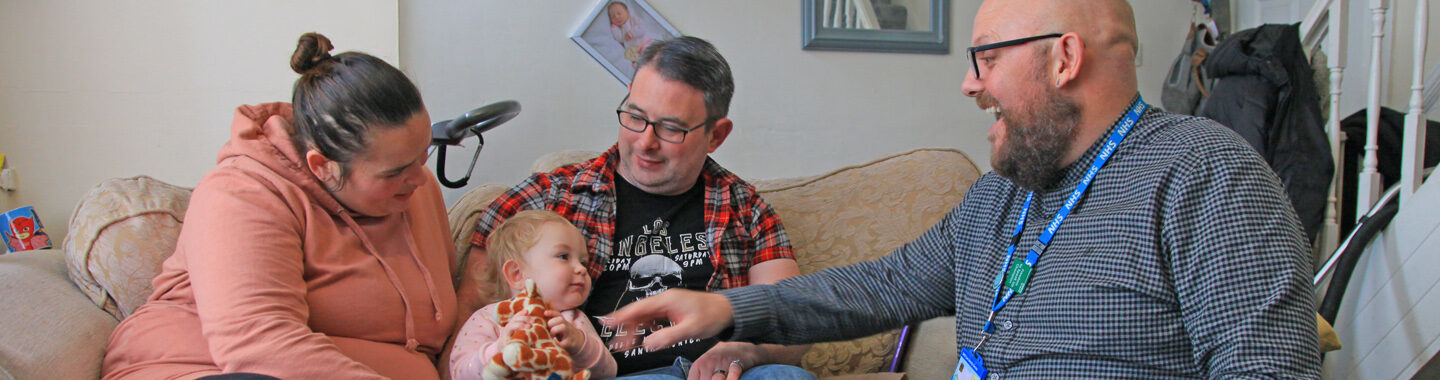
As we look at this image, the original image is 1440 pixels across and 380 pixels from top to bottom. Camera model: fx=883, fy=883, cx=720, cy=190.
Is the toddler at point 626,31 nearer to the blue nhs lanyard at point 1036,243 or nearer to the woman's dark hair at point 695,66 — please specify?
the woman's dark hair at point 695,66

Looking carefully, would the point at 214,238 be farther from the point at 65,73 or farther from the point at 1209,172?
the point at 1209,172

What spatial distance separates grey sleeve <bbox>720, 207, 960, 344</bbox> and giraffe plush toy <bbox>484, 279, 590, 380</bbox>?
311mm

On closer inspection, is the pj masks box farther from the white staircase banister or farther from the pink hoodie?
the white staircase banister

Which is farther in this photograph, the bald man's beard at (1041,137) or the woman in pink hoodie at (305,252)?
the bald man's beard at (1041,137)

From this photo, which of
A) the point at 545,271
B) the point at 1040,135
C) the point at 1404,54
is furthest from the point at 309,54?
the point at 1404,54

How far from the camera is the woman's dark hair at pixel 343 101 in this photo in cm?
140

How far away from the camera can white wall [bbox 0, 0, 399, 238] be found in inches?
81.7

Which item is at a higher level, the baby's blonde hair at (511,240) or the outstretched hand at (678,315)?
the baby's blonde hair at (511,240)

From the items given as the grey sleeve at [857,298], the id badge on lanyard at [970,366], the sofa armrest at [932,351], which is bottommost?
the sofa armrest at [932,351]

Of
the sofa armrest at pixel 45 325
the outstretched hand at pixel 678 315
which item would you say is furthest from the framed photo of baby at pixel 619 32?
the sofa armrest at pixel 45 325

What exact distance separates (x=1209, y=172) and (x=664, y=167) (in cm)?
105

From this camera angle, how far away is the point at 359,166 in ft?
4.72

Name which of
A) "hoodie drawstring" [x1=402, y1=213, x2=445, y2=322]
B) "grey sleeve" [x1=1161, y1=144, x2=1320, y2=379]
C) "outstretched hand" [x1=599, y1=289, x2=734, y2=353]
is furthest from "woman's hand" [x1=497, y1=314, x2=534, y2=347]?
"grey sleeve" [x1=1161, y1=144, x2=1320, y2=379]

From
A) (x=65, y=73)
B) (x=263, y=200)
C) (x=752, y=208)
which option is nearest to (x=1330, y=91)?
(x=752, y=208)
